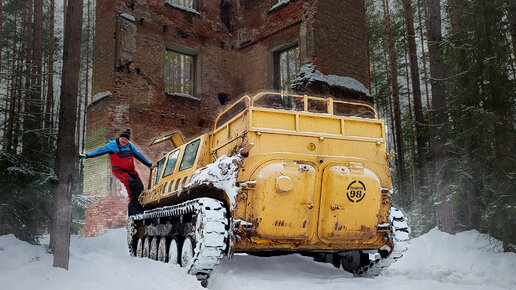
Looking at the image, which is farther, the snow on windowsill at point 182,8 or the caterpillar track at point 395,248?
the snow on windowsill at point 182,8

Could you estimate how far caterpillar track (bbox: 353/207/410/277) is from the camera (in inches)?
260

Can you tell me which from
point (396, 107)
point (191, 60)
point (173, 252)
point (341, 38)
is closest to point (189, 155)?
point (173, 252)

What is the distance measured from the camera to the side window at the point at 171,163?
8.39 metres

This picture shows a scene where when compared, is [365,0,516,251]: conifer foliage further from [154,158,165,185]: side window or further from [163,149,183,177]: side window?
[154,158,165,185]: side window

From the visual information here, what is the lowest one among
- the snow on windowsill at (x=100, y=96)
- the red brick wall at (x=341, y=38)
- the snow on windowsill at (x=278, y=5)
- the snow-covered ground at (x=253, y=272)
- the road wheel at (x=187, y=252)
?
Result: the snow-covered ground at (x=253, y=272)

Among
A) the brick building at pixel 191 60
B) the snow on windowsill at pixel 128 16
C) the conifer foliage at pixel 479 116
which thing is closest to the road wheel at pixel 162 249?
the conifer foliage at pixel 479 116

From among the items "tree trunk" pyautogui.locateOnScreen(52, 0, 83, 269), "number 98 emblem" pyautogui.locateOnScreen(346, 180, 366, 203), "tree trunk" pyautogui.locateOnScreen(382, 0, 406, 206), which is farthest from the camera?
"tree trunk" pyautogui.locateOnScreen(382, 0, 406, 206)

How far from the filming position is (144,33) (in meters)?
15.8

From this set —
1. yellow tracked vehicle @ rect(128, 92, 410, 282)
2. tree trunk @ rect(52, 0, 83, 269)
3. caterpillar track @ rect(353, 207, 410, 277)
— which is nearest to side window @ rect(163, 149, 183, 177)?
yellow tracked vehicle @ rect(128, 92, 410, 282)

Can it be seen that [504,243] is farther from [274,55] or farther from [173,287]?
[274,55]

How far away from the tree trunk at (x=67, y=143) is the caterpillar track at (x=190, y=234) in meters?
1.58

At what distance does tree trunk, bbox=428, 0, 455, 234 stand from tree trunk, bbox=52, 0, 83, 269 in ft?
24.7

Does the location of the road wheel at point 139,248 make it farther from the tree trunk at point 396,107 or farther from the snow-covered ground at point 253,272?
the tree trunk at point 396,107

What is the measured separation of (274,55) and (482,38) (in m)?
9.48
